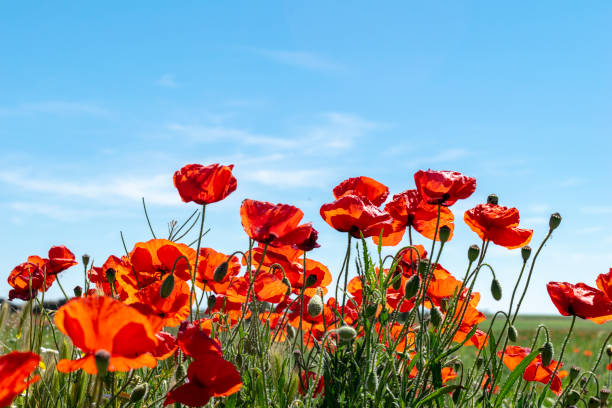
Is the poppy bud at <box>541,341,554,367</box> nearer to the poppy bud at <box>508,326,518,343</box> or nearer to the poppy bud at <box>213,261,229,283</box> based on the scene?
the poppy bud at <box>508,326,518,343</box>

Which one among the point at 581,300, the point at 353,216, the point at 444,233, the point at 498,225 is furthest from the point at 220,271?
the point at 581,300

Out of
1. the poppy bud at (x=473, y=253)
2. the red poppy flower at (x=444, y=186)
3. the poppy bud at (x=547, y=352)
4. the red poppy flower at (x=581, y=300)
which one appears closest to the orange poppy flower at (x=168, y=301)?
the red poppy flower at (x=444, y=186)

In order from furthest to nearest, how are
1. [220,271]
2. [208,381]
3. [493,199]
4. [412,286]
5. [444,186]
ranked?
[493,199] < [444,186] < [412,286] < [220,271] < [208,381]

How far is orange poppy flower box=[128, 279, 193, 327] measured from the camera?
1832mm

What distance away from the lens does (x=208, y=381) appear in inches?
60.6

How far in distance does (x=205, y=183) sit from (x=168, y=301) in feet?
1.23

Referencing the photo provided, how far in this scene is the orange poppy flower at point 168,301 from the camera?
1.83 meters

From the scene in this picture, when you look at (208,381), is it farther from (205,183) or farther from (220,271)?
(205,183)

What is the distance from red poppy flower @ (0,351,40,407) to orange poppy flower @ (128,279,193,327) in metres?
0.51

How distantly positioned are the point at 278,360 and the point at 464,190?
92 centimetres

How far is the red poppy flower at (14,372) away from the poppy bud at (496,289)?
62.5 inches

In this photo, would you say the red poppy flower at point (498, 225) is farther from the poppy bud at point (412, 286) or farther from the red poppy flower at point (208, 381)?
the red poppy flower at point (208, 381)

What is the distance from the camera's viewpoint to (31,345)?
2.13 meters

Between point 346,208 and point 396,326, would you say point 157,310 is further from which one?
point 396,326
